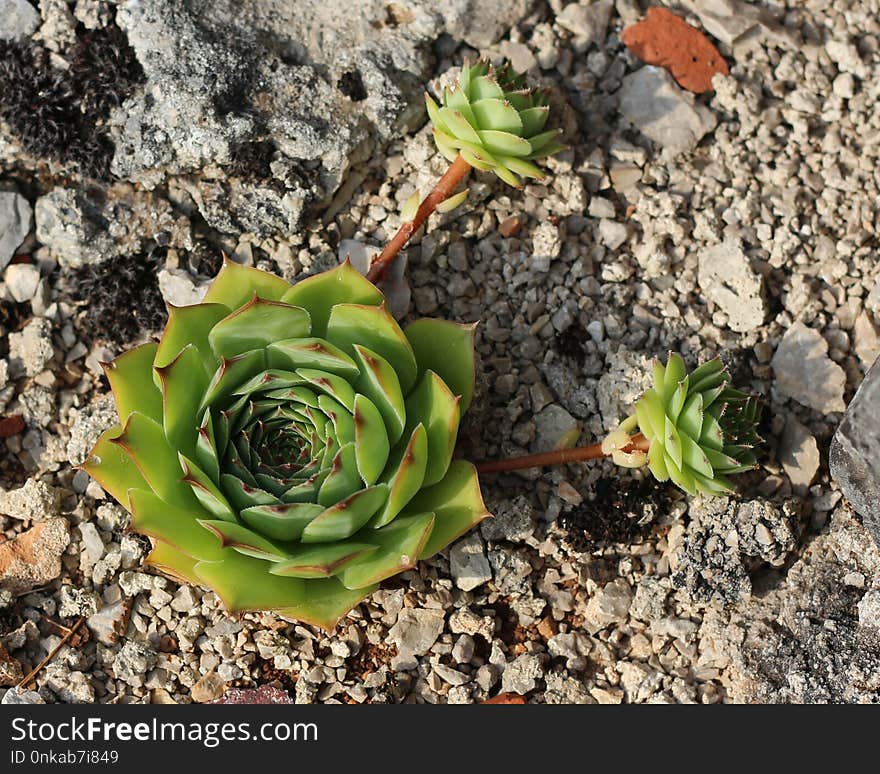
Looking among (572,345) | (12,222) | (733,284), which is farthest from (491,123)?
(12,222)

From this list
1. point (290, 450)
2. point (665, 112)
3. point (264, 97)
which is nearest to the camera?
point (290, 450)

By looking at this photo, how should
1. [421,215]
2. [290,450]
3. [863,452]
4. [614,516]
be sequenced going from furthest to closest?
[421,215]
[614,516]
[863,452]
[290,450]

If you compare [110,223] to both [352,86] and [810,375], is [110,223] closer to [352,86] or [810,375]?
[352,86]

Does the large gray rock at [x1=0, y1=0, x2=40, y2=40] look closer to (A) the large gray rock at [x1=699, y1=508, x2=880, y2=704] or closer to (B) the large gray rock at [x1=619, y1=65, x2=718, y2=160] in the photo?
(B) the large gray rock at [x1=619, y1=65, x2=718, y2=160]

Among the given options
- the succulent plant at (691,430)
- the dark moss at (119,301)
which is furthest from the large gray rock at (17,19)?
the succulent plant at (691,430)

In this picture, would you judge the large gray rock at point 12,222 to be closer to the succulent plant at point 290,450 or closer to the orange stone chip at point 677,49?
the succulent plant at point 290,450

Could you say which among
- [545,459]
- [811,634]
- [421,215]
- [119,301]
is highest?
[421,215]

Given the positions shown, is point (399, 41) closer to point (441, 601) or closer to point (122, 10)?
point (122, 10)
